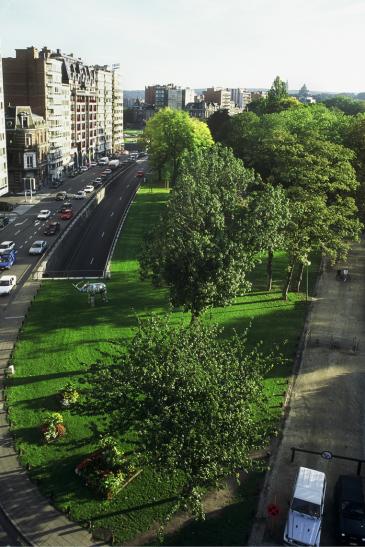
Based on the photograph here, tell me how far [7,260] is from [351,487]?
139ft

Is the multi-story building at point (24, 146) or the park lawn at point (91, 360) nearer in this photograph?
the park lawn at point (91, 360)

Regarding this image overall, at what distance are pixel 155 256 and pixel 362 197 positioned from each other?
3247 centimetres

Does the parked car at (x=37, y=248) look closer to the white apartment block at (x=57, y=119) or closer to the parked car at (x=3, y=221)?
the parked car at (x=3, y=221)

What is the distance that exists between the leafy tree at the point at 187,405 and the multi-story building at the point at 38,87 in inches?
3556

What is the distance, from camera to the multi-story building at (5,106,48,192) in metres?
91.2

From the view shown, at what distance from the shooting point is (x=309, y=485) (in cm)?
2284

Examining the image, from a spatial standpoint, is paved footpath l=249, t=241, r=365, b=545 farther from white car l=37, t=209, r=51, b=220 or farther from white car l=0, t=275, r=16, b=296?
white car l=37, t=209, r=51, b=220

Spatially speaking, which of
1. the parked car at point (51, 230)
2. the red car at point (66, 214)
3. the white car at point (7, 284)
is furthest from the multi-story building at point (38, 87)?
the white car at point (7, 284)

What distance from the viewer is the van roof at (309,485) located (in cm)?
2214

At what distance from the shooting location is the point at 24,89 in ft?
333

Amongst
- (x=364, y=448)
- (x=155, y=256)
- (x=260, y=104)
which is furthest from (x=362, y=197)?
(x=260, y=104)

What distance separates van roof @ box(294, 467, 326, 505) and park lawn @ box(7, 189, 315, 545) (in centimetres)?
241

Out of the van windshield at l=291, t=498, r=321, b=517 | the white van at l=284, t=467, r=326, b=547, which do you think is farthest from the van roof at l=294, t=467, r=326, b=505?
the van windshield at l=291, t=498, r=321, b=517

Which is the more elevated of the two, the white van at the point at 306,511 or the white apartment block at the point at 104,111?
the white apartment block at the point at 104,111
